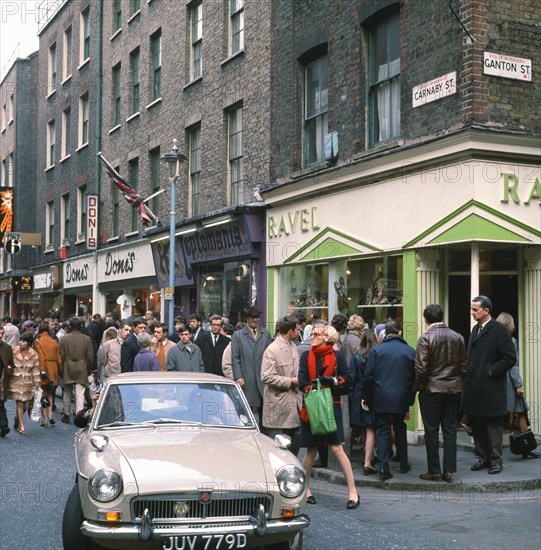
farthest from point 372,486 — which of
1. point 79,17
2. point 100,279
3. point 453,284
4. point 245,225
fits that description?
point 79,17

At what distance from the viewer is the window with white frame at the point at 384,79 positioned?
1340 cm

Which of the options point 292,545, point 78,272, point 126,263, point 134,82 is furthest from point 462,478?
point 78,272

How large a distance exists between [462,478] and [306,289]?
735 cm

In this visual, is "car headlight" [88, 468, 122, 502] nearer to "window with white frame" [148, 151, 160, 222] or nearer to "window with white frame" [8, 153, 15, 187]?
"window with white frame" [148, 151, 160, 222]

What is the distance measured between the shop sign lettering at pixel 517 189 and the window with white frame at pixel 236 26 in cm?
936

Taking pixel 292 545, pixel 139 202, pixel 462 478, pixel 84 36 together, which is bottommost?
pixel 462 478

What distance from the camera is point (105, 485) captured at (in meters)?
5.48

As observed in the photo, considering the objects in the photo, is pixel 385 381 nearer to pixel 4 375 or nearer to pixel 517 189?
pixel 517 189

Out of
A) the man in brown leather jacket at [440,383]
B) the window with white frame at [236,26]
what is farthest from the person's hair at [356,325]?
the window with white frame at [236,26]

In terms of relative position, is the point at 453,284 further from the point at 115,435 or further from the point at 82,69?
the point at 82,69

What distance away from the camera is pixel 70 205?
102 feet

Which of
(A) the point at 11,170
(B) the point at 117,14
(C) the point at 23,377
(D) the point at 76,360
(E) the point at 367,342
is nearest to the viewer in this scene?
(E) the point at 367,342

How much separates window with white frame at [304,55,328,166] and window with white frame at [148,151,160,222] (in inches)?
325

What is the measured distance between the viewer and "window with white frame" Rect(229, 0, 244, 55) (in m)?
19.0
